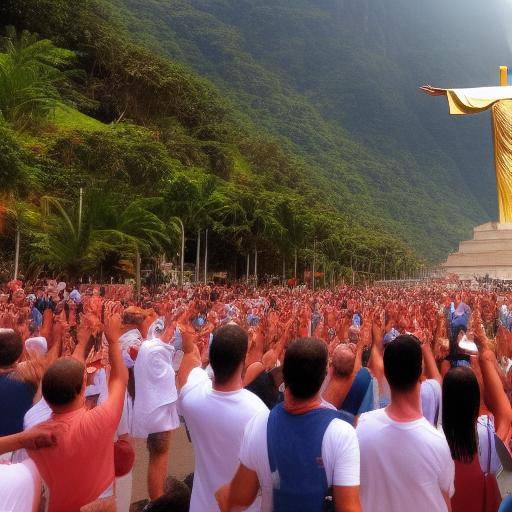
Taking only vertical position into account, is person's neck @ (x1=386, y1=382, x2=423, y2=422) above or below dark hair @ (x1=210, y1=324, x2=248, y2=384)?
below

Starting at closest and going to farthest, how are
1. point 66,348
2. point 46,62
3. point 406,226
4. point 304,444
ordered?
point 304,444
point 66,348
point 46,62
point 406,226

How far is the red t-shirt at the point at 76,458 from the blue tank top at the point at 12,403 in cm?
90

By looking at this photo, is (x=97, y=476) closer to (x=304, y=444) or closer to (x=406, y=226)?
(x=304, y=444)

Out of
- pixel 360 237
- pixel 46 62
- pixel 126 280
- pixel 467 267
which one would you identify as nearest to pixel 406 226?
pixel 360 237

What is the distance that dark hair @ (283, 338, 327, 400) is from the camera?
2629mm

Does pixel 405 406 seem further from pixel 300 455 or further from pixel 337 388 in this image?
pixel 337 388

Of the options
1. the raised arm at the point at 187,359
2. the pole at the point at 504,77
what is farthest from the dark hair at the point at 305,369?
the pole at the point at 504,77

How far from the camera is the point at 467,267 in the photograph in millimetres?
40938

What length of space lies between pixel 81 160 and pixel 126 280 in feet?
22.6

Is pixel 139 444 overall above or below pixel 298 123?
below

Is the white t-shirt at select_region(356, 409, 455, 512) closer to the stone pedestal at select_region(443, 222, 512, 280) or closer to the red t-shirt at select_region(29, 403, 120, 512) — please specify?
the red t-shirt at select_region(29, 403, 120, 512)

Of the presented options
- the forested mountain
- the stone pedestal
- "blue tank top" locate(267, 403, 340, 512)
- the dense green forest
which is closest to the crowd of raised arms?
"blue tank top" locate(267, 403, 340, 512)

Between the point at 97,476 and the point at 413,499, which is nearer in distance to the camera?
the point at 413,499

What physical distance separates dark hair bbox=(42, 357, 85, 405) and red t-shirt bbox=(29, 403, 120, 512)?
68 mm
